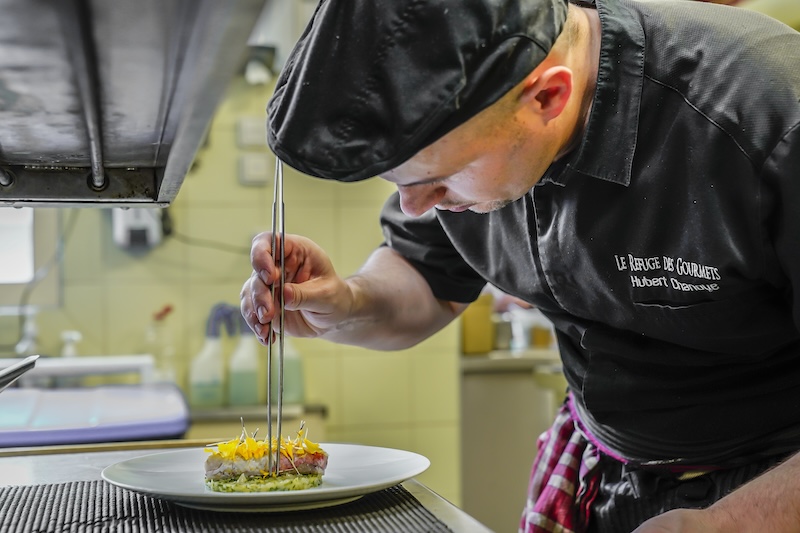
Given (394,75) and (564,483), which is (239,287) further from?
(394,75)

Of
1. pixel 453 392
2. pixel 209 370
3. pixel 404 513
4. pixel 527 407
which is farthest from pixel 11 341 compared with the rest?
pixel 404 513

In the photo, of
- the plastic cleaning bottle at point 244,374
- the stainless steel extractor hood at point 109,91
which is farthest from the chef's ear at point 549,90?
the plastic cleaning bottle at point 244,374

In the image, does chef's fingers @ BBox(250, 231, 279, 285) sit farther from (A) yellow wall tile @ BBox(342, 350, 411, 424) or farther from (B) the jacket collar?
(A) yellow wall tile @ BBox(342, 350, 411, 424)

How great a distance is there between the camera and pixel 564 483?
1240 millimetres

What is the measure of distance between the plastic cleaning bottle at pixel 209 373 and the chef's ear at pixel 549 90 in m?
2.06

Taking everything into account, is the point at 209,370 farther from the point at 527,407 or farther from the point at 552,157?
the point at 552,157

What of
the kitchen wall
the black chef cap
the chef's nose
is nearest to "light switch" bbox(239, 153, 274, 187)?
the kitchen wall

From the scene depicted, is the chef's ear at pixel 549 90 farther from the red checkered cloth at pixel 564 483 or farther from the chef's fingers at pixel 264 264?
the red checkered cloth at pixel 564 483

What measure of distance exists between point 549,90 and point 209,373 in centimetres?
210

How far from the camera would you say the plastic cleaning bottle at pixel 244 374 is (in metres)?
2.79

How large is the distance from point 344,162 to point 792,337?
0.57 meters

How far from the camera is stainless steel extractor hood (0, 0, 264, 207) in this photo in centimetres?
56

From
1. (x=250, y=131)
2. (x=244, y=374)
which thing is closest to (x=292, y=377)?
(x=244, y=374)

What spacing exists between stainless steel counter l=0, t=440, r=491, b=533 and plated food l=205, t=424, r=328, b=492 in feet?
0.37
